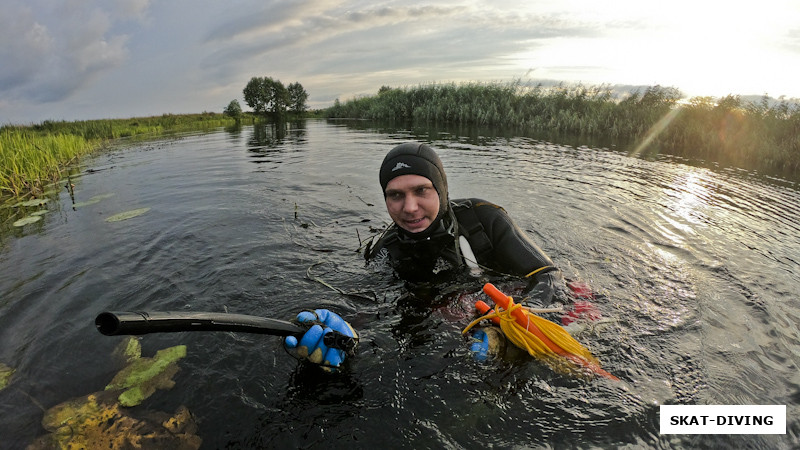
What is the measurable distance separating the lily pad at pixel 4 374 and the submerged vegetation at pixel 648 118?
1842 centimetres

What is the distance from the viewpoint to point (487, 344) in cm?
303

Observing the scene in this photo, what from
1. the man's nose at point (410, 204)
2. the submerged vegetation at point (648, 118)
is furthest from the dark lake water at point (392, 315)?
the submerged vegetation at point (648, 118)

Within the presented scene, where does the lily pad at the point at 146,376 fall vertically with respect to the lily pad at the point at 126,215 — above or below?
below

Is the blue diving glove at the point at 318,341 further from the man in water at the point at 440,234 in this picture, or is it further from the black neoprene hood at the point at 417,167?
the black neoprene hood at the point at 417,167

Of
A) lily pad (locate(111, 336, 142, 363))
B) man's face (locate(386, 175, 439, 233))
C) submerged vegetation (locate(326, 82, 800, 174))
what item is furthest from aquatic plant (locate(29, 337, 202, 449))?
submerged vegetation (locate(326, 82, 800, 174))

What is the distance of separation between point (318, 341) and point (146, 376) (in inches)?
63.3

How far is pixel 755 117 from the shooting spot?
1594cm

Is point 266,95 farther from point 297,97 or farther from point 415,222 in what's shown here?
point 415,222

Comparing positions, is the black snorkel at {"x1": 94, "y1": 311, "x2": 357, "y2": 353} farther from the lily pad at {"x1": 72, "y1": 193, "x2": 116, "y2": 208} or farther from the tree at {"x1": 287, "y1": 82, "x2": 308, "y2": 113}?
the tree at {"x1": 287, "y1": 82, "x2": 308, "y2": 113}

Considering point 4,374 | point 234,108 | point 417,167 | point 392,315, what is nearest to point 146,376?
point 4,374

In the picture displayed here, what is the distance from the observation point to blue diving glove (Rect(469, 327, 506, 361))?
3031 mm

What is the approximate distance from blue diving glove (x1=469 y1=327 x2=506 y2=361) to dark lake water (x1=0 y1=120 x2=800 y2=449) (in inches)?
3.9

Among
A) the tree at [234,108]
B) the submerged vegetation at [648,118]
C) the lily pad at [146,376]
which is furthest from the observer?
the tree at [234,108]

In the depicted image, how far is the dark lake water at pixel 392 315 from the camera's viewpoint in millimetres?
2564
